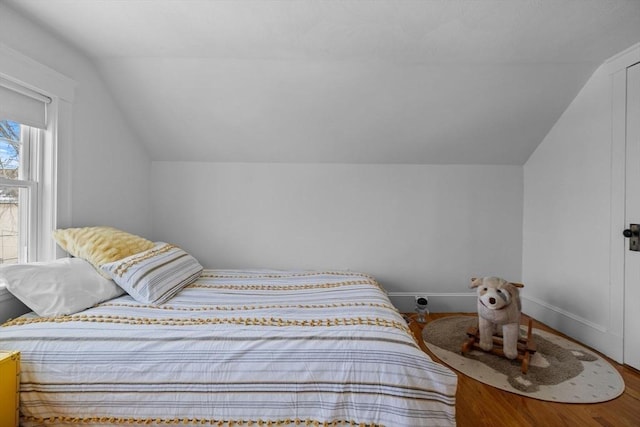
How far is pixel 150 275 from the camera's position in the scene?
180cm

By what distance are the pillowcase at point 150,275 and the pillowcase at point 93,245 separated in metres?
0.07

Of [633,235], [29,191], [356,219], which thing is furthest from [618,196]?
[29,191]

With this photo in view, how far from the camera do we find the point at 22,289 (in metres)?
1.49

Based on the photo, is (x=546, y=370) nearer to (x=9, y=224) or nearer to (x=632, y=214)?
(x=632, y=214)

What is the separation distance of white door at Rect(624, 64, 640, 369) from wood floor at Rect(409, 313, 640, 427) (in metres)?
0.37

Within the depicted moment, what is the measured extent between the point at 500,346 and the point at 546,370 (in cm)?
29

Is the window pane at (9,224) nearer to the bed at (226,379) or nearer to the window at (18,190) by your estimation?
the window at (18,190)

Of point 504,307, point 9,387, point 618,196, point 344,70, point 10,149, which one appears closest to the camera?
point 9,387

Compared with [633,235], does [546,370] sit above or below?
below

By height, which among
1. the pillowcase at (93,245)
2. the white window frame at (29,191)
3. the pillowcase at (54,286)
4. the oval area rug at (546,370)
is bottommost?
the oval area rug at (546,370)

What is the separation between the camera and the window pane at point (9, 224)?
1.74 metres

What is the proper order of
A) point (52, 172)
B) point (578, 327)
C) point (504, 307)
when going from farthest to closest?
point (578, 327)
point (504, 307)
point (52, 172)

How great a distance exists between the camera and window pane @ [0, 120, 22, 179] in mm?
1721

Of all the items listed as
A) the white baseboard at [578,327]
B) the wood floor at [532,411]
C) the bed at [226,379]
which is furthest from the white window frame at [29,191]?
the white baseboard at [578,327]
